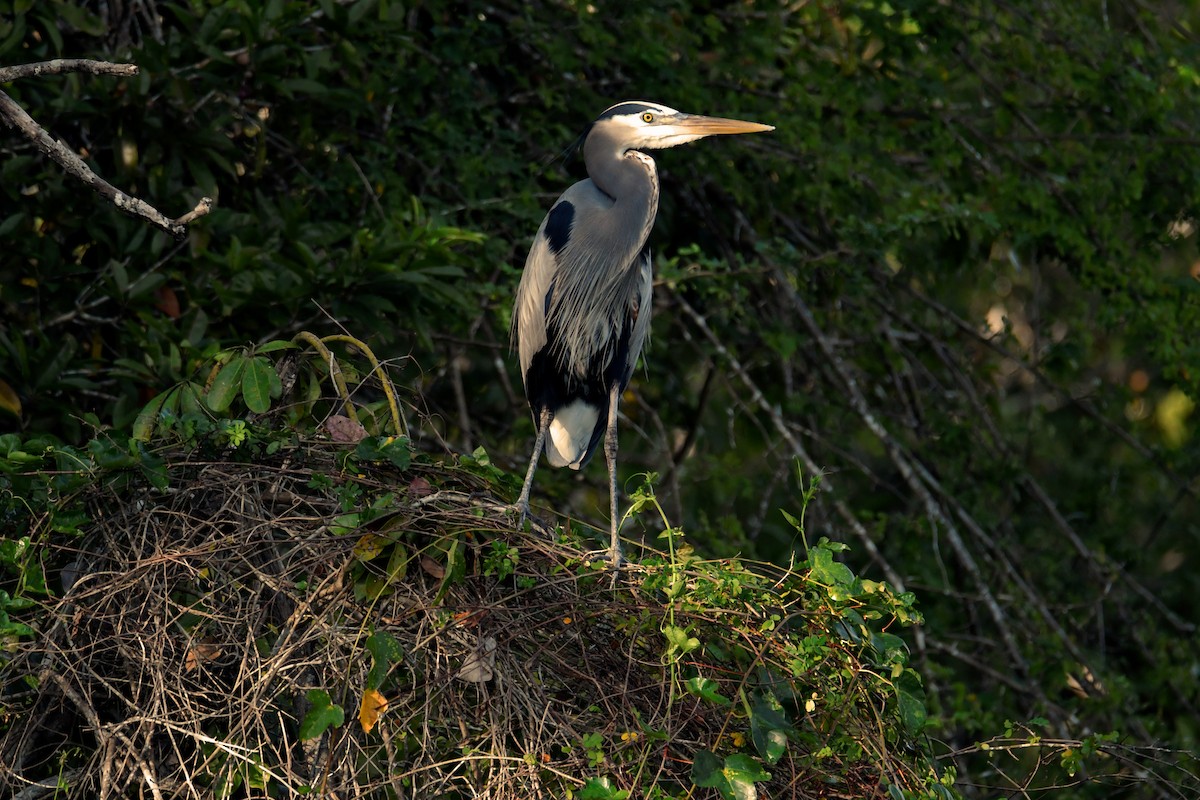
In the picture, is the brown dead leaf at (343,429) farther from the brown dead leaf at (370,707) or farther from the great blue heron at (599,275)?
the great blue heron at (599,275)

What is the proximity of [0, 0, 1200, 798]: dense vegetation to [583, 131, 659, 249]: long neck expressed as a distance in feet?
1.46

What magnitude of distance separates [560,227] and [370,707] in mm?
2002

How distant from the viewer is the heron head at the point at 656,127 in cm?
395

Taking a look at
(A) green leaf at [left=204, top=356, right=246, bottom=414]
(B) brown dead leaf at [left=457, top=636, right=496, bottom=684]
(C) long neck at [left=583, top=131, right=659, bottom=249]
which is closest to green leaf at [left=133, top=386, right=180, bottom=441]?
(A) green leaf at [left=204, top=356, right=246, bottom=414]

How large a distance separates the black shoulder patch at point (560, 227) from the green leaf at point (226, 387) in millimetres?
1309

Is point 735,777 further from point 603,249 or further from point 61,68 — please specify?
point 603,249

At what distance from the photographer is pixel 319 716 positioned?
7.35 feet

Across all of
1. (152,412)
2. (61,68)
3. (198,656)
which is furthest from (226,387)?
(61,68)

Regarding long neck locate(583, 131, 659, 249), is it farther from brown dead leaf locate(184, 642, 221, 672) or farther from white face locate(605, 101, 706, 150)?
brown dead leaf locate(184, 642, 221, 672)

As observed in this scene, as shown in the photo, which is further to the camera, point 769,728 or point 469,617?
point 469,617

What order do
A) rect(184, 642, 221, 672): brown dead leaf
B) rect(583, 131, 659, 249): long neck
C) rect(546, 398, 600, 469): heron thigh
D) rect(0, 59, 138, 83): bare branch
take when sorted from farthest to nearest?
rect(546, 398, 600, 469): heron thigh, rect(583, 131, 659, 249): long neck, rect(184, 642, 221, 672): brown dead leaf, rect(0, 59, 138, 83): bare branch

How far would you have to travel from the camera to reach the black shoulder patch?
4.02 meters

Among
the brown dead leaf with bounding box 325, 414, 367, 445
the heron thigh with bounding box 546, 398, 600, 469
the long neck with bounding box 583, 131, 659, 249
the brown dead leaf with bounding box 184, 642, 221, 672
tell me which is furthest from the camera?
the heron thigh with bounding box 546, 398, 600, 469

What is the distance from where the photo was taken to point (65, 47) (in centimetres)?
435
